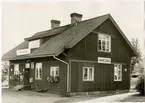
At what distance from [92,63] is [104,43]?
4.78 feet

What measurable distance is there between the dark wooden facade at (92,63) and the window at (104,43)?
0.22 metres

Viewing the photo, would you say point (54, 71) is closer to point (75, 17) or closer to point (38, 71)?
point (38, 71)

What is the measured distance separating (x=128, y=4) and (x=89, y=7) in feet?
5.14

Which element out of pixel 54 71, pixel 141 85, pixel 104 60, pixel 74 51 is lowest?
pixel 141 85

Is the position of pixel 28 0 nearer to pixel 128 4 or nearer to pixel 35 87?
pixel 128 4

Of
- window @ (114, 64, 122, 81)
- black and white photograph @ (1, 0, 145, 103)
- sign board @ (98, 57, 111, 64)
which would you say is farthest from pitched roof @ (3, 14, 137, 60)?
sign board @ (98, 57, 111, 64)

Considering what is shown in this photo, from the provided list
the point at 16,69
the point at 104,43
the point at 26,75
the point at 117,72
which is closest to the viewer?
the point at 104,43

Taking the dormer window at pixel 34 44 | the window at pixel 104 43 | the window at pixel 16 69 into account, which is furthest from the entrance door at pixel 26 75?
the window at pixel 104 43

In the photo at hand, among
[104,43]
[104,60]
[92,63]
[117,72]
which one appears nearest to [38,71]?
[92,63]

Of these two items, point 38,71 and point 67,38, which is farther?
point 38,71

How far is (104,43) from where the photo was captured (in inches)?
574

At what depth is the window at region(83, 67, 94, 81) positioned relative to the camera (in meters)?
13.6

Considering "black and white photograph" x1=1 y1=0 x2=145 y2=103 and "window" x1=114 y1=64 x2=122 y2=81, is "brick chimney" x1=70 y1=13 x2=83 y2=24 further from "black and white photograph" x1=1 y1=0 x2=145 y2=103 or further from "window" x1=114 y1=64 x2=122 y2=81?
"window" x1=114 y1=64 x2=122 y2=81

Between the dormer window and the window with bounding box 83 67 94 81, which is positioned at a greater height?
the dormer window
